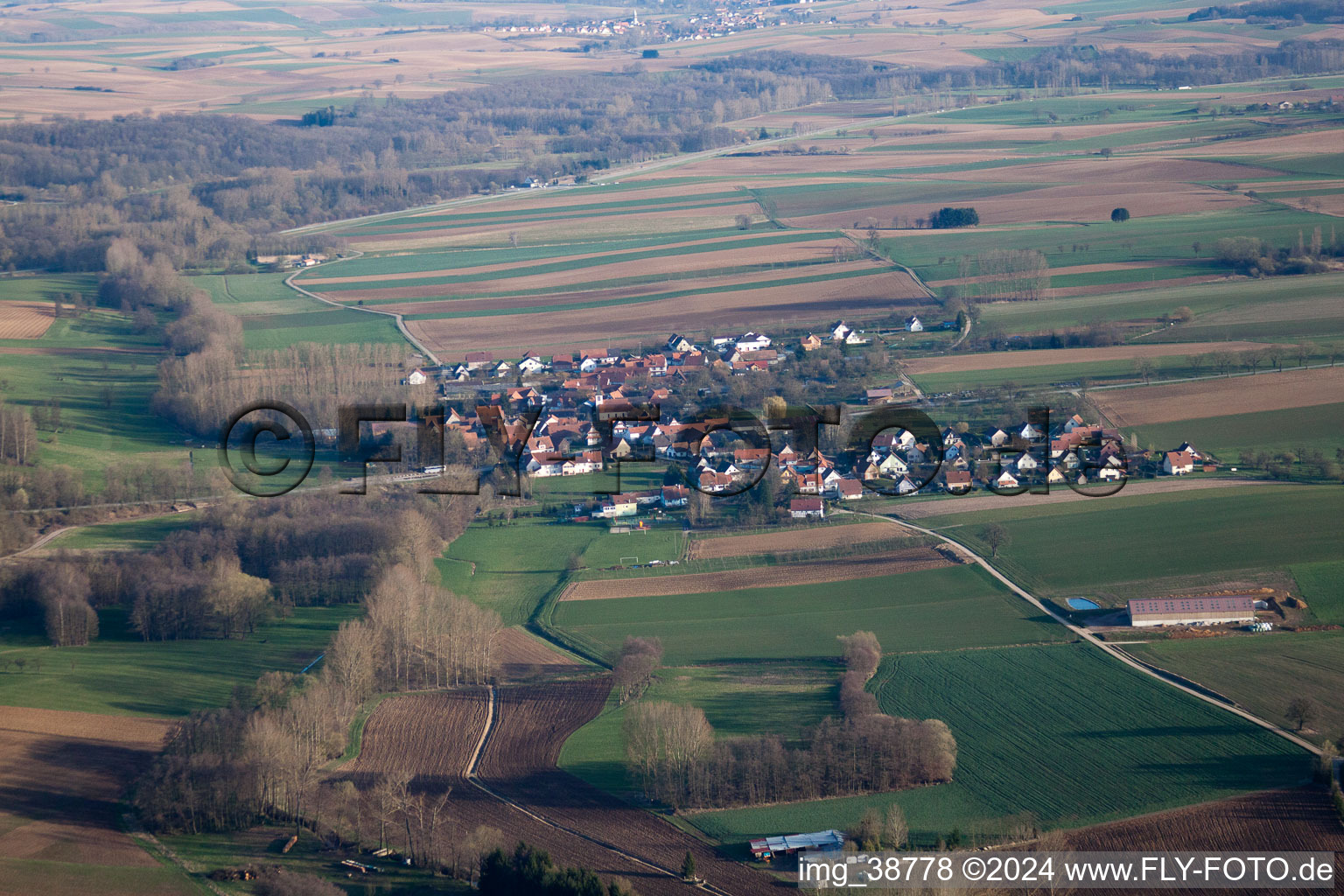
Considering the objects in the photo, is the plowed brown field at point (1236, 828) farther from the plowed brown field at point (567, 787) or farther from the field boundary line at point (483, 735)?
the field boundary line at point (483, 735)

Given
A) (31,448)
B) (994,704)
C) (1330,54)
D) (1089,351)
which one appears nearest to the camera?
(994,704)

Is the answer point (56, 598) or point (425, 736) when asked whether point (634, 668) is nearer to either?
point (425, 736)

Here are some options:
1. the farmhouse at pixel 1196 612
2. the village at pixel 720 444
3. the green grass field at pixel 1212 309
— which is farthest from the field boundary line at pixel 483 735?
the green grass field at pixel 1212 309

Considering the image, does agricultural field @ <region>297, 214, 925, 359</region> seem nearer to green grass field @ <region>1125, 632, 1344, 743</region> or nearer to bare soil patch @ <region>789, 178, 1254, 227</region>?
bare soil patch @ <region>789, 178, 1254, 227</region>

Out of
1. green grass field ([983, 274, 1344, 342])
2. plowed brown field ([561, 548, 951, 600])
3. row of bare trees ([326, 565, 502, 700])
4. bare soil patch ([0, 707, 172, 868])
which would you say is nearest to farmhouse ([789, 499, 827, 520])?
plowed brown field ([561, 548, 951, 600])

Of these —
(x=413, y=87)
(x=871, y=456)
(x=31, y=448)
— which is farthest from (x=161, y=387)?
(x=413, y=87)

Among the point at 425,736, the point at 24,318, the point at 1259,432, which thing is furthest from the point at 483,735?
the point at 24,318

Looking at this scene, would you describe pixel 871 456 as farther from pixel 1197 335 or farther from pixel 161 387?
pixel 161 387
